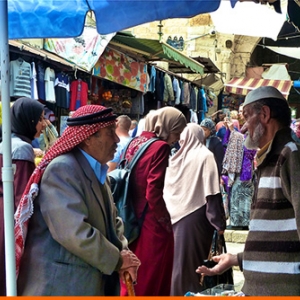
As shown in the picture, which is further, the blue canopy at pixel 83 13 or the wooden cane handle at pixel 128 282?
the blue canopy at pixel 83 13

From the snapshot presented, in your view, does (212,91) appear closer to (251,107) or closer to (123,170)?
(123,170)

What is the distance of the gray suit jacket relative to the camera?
Answer: 2441 mm

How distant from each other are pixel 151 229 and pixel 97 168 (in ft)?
4.48

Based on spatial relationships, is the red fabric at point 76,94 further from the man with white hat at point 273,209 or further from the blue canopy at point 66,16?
the man with white hat at point 273,209

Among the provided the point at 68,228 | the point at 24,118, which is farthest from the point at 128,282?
the point at 24,118

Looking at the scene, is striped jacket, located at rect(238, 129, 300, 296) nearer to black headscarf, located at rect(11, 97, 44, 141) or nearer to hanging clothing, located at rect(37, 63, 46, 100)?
black headscarf, located at rect(11, 97, 44, 141)

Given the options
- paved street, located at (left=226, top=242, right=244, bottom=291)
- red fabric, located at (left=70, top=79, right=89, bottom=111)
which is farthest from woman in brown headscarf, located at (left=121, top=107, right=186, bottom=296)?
red fabric, located at (left=70, top=79, right=89, bottom=111)

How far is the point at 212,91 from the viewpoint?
61.3 ft

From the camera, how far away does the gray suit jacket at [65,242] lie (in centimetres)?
244

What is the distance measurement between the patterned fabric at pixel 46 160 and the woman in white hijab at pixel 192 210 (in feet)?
7.36

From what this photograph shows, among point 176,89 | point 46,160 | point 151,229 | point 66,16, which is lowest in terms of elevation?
point 151,229

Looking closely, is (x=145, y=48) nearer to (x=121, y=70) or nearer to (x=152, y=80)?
(x=121, y=70)

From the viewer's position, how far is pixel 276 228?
243 centimetres

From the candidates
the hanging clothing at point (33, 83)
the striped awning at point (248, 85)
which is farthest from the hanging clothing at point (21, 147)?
the striped awning at point (248, 85)
